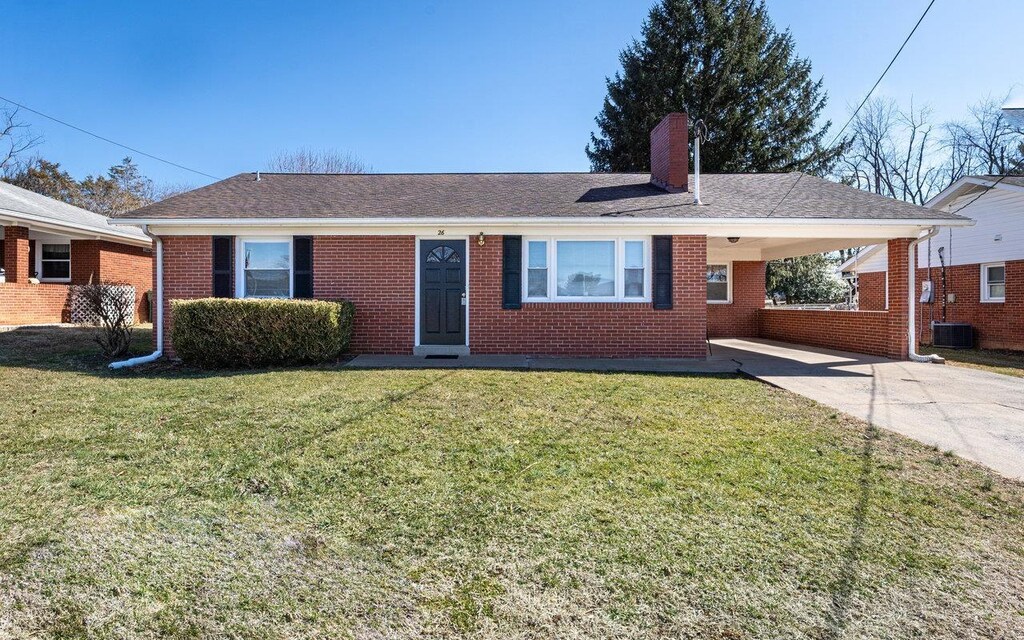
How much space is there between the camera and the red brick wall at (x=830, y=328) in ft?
35.2

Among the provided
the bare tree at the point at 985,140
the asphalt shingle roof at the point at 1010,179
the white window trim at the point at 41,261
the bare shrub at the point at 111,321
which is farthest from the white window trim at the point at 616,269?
the bare tree at the point at 985,140

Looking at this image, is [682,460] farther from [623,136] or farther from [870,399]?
[623,136]

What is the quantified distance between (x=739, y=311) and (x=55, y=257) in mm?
22107

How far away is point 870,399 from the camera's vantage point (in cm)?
645

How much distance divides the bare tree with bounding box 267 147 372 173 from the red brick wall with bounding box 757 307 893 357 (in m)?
26.9

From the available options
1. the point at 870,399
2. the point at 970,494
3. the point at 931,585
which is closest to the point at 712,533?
the point at 931,585

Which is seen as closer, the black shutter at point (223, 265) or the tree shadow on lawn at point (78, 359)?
the tree shadow on lawn at point (78, 359)

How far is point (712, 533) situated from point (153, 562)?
2.98m

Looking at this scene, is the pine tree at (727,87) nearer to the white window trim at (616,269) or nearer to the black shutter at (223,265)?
the white window trim at (616,269)

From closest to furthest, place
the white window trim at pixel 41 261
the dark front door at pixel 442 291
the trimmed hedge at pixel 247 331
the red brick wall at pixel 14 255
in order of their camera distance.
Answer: the trimmed hedge at pixel 247 331 < the dark front door at pixel 442 291 < the red brick wall at pixel 14 255 < the white window trim at pixel 41 261

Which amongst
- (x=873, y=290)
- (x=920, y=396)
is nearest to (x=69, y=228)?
(x=920, y=396)

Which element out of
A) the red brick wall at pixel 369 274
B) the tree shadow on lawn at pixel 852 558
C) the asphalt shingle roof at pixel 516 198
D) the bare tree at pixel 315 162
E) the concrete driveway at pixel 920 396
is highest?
the bare tree at pixel 315 162

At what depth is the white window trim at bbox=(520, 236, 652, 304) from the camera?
998cm

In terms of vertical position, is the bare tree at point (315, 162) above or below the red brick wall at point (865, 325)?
above
